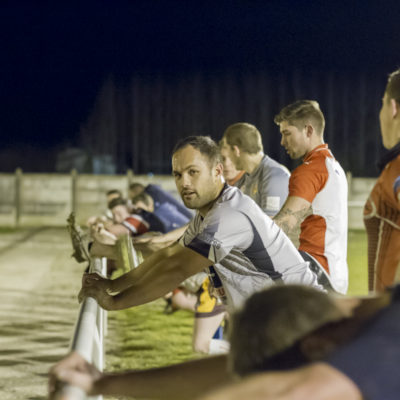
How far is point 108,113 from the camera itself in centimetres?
5378

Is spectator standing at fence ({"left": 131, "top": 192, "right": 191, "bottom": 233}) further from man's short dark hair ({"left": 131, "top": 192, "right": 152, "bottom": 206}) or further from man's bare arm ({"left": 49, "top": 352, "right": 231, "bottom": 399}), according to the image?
man's bare arm ({"left": 49, "top": 352, "right": 231, "bottom": 399})

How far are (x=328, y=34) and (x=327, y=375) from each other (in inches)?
1905

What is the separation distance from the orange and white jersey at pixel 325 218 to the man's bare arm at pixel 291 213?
0.18 feet

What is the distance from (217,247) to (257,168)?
204 cm

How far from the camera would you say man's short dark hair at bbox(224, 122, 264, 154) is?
4406 mm

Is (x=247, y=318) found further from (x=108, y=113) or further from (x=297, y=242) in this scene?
(x=108, y=113)

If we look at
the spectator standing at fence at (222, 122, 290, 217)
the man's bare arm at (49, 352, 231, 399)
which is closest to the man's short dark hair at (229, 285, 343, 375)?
the man's bare arm at (49, 352, 231, 399)

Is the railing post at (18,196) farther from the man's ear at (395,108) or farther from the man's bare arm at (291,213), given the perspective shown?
the man's ear at (395,108)

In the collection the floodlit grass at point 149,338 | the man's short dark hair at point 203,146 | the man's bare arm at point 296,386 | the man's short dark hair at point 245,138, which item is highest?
the man's short dark hair at point 245,138

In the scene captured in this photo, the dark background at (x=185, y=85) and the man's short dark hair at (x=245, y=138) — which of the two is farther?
the dark background at (x=185, y=85)

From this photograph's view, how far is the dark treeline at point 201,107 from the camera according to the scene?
4312cm

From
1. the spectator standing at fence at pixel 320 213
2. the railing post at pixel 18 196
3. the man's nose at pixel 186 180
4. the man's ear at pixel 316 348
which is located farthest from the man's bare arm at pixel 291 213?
the railing post at pixel 18 196

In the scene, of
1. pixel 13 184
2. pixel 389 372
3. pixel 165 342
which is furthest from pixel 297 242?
pixel 13 184

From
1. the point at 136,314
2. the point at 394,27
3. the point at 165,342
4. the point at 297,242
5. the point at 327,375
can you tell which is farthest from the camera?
the point at 394,27
